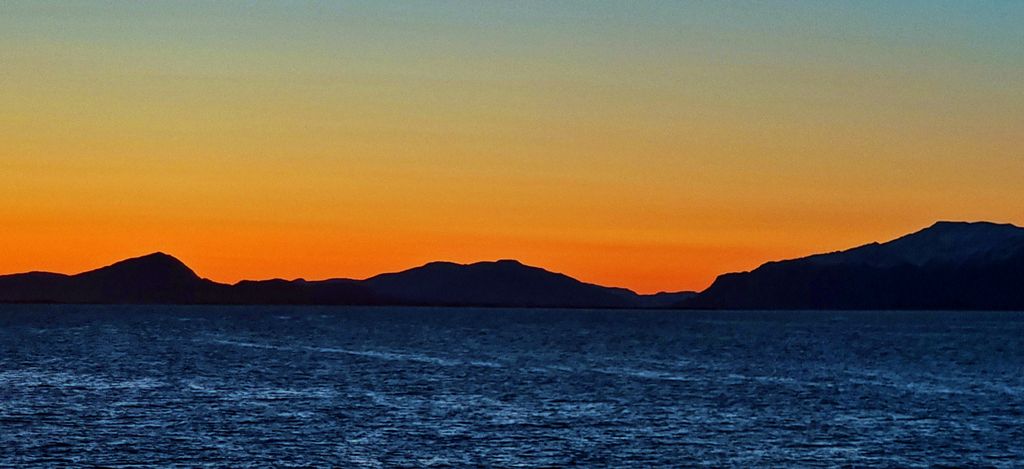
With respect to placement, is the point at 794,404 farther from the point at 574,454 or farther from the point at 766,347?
the point at 766,347

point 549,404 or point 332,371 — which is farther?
point 332,371

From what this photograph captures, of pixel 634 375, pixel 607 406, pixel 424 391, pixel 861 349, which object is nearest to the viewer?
pixel 607 406

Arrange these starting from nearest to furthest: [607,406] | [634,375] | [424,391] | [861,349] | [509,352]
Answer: [607,406], [424,391], [634,375], [509,352], [861,349]

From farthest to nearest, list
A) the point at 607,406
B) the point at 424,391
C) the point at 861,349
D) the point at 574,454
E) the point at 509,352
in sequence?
the point at 861,349
the point at 509,352
the point at 424,391
the point at 607,406
the point at 574,454

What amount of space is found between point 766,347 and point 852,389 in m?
85.3

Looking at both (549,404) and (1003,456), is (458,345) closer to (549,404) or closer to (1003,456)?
(549,404)

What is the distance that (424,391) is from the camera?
95938mm

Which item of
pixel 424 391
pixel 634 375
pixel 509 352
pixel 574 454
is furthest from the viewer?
pixel 509 352

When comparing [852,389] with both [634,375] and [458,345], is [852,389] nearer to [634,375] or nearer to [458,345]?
[634,375]

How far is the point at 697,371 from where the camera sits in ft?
403

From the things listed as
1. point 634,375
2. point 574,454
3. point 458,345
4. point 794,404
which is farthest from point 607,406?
point 458,345

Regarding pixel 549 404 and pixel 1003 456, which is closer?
pixel 1003 456

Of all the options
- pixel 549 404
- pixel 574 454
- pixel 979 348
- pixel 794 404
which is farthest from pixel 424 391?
pixel 979 348

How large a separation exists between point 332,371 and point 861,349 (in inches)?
3296
